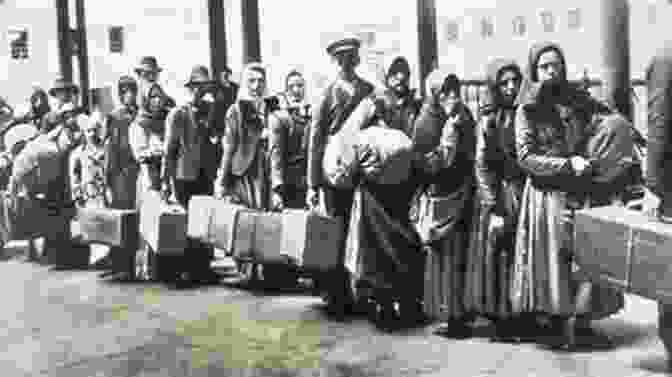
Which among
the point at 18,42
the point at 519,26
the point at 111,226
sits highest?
the point at 18,42

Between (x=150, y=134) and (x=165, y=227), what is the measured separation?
104 centimetres

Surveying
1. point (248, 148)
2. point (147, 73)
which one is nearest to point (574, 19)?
point (147, 73)

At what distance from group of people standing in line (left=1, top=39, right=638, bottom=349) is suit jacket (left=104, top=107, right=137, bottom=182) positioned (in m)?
1.77

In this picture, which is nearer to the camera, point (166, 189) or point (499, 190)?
point (499, 190)

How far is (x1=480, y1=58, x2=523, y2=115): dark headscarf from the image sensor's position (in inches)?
235

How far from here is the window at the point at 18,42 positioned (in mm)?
42125

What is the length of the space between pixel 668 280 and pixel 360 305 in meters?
3.16

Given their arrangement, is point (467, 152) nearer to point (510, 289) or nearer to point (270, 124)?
point (510, 289)

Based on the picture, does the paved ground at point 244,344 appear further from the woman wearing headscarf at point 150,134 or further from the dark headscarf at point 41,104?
the dark headscarf at point 41,104

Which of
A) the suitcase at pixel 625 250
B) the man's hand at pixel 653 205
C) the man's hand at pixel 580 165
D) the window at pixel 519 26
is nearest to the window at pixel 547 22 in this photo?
the window at pixel 519 26

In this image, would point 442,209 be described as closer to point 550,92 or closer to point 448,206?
point 448,206

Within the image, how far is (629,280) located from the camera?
15.6 feet

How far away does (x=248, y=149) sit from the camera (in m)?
8.55

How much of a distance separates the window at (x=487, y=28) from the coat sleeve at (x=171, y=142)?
103 feet
